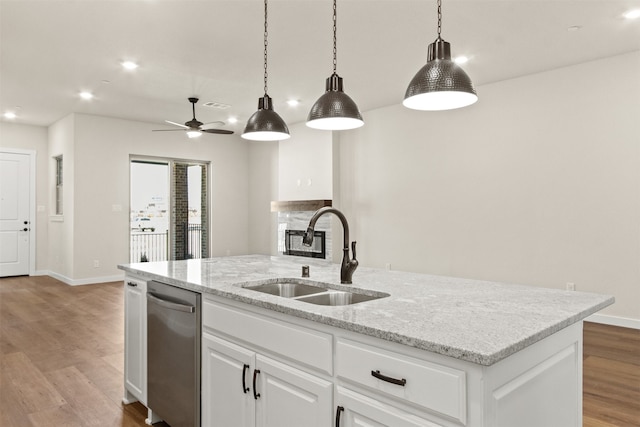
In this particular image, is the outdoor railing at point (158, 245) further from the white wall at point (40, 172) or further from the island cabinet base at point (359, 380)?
the island cabinet base at point (359, 380)

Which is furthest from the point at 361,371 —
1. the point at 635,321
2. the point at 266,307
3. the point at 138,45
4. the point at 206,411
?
the point at 635,321

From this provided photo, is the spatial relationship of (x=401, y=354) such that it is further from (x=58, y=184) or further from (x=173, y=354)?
(x=58, y=184)

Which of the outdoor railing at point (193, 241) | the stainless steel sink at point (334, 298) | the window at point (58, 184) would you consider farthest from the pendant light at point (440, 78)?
the window at point (58, 184)

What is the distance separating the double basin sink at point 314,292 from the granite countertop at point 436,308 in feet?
0.11

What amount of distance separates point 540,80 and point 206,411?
4.82 m

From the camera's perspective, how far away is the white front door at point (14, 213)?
295 inches

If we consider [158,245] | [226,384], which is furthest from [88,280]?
[226,384]

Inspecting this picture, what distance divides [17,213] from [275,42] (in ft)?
20.6

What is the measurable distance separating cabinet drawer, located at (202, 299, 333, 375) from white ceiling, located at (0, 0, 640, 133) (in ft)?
8.20

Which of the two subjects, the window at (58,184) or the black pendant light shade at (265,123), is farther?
the window at (58,184)

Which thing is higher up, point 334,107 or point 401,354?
point 334,107

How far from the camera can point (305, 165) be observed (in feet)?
24.3

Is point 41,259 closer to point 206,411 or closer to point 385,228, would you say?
point 385,228

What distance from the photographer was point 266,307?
1662mm
